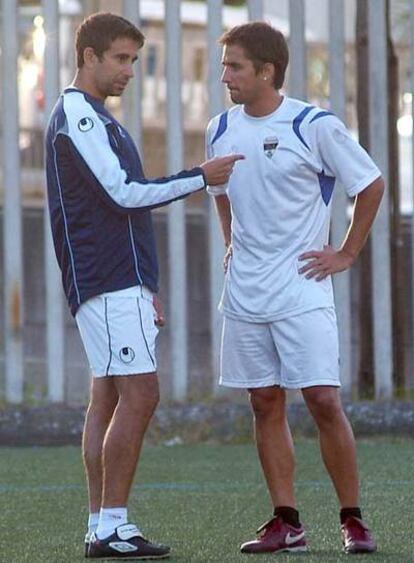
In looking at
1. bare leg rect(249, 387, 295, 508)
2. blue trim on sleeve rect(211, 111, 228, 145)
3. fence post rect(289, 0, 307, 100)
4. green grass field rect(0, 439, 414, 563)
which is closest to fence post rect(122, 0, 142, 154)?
fence post rect(289, 0, 307, 100)

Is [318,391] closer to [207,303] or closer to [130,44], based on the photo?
[130,44]

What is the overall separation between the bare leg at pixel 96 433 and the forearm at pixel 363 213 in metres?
0.87

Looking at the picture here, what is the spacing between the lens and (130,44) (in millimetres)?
5328

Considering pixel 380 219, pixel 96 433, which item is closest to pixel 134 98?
pixel 380 219

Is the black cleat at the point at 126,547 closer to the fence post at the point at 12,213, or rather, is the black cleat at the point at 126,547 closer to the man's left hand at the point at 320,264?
the man's left hand at the point at 320,264

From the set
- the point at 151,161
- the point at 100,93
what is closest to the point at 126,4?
the point at 151,161

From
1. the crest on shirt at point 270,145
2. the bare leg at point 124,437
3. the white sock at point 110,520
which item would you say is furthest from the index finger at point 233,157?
the white sock at point 110,520

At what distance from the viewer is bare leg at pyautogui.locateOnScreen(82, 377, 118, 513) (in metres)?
5.50

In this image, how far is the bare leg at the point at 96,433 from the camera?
550 cm

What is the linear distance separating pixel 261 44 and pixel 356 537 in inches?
60.9

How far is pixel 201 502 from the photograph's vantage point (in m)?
6.75

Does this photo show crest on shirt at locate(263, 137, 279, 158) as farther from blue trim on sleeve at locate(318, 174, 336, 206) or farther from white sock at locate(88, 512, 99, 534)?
white sock at locate(88, 512, 99, 534)

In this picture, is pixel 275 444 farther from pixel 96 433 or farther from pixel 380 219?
pixel 380 219

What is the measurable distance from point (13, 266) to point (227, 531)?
11.6 ft
